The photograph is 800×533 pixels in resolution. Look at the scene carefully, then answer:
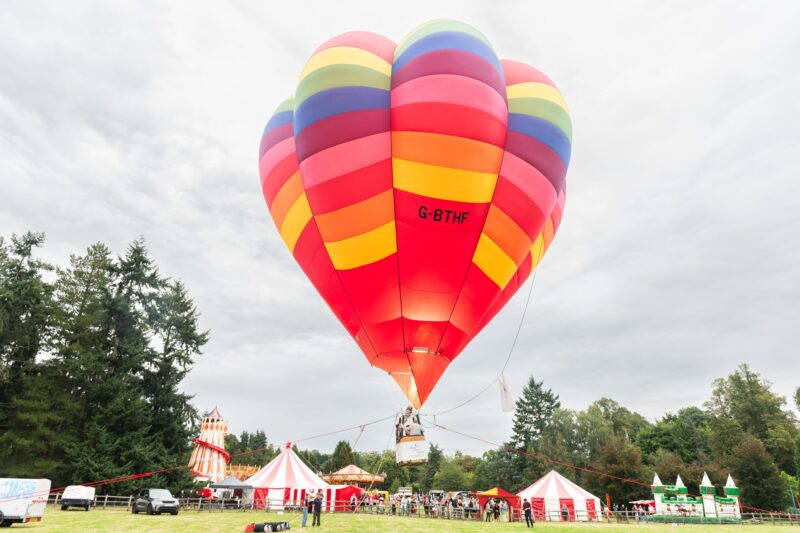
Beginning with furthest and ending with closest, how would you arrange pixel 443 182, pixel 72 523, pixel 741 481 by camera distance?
1. pixel 741 481
2. pixel 72 523
3. pixel 443 182

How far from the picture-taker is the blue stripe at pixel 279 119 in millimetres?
13434

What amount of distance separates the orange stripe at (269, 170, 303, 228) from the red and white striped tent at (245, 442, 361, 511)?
17.2m

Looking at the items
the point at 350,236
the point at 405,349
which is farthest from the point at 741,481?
the point at 350,236

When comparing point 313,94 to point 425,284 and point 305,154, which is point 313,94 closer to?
point 305,154

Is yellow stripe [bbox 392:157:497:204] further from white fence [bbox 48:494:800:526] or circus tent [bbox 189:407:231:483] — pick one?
circus tent [bbox 189:407:231:483]

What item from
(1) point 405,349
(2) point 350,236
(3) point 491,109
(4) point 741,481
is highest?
(3) point 491,109

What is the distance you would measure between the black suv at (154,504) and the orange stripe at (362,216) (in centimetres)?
1379

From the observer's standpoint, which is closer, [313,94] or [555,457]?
[313,94]

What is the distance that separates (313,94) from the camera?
11.2m

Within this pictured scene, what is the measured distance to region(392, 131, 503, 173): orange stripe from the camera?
35.4 ft

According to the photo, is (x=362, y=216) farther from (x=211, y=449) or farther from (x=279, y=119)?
(x=211, y=449)

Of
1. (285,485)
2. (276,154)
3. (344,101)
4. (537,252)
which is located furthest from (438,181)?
(285,485)

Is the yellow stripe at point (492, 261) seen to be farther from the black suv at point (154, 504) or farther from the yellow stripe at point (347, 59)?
the black suv at point (154, 504)

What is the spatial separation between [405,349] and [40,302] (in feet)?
87.9
